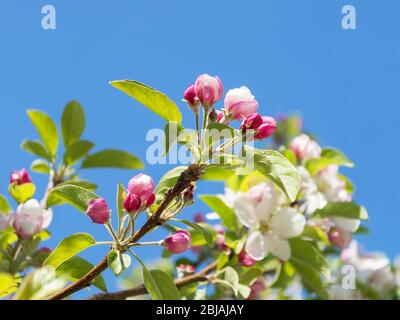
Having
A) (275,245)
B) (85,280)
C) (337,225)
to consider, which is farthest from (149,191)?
(337,225)

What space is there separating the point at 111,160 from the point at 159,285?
1.16 metres

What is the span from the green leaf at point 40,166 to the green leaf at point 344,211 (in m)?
1.16

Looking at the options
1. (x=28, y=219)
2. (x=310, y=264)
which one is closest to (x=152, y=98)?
(x=28, y=219)

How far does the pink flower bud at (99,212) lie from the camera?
1636mm

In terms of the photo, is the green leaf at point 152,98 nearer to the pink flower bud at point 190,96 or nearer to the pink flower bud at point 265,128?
the pink flower bud at point 190,96

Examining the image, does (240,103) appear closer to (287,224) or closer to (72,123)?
(287,224)

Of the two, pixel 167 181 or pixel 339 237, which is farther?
pixel 339 237

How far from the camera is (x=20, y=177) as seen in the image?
2.34m

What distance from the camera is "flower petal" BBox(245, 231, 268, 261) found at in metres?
2.30

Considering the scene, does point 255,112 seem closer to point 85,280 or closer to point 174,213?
point 174,213

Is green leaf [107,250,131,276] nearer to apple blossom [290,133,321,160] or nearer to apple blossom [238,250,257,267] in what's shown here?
apple blossom [238,250,257,267]

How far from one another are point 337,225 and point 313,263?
300 millimetres
